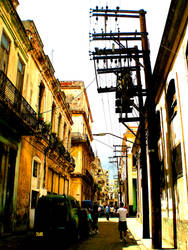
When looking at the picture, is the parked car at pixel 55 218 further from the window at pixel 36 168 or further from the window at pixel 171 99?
the window at pixel 36 168

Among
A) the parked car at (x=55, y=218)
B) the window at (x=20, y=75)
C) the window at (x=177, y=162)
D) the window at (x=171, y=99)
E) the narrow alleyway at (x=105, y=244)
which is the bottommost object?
the narrow alleyway at (x=105, y=244)

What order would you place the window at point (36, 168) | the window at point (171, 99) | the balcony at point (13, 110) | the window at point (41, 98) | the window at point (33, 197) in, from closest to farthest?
the window at point (171, 99) → the balcony at point (13, 110) → the window at point (33, 197) → the window at point (36, 168) → the window at point (41, 98)

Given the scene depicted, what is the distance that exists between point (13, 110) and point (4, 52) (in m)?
2.95

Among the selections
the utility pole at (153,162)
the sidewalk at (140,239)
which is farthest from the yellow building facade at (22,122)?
the sidewalk at (140,239)

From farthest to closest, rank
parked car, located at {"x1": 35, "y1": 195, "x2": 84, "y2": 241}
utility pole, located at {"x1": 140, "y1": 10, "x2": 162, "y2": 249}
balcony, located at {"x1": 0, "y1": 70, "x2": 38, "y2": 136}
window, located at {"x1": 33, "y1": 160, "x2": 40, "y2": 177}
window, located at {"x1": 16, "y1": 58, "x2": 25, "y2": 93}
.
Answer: window, located at {"x1": 33, "y1": 160, "x2": 40, "y2": 177} < window, located at {"x1": 16, "y1": 58, "x2": 25, "y2": 93} < balcony, located at {"x1": 0, "y1": 70, "x2": 38, "y2": 136} < parked car, located at {"x1": 35, "y1": 195, "x2": 84, "y2": 241} < utility pole, located at {"x1": 140, "y1": 10, "x2": 162, "y2": 249}

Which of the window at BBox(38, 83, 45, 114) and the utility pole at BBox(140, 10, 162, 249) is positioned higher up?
the window at BBox(38, 83, 45, 114)

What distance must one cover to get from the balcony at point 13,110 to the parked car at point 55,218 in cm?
359

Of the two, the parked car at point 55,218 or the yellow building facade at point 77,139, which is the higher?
the yellow building facade at point 77,139

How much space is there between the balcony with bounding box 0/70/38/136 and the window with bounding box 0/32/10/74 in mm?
885

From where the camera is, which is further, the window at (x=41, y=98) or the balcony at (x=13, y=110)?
the window at (x=41, y=98)

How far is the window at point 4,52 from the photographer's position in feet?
38.1

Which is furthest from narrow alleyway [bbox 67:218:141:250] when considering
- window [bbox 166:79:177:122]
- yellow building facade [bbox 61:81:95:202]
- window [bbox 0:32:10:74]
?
yellow building facade [bbox 61:81:95:202]

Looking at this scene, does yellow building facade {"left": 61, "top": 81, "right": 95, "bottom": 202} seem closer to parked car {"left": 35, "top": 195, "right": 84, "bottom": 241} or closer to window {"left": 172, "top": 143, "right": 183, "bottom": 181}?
parked car {"left": 35, "top": 195, "right": 84, "bottom": 241}

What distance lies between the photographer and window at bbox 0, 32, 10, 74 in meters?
11.6
